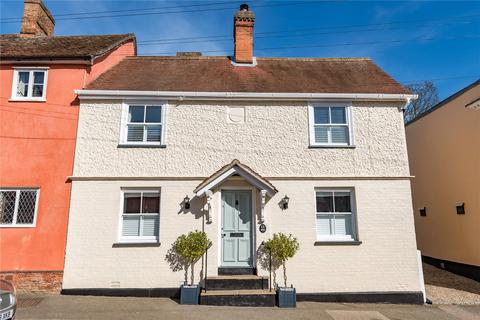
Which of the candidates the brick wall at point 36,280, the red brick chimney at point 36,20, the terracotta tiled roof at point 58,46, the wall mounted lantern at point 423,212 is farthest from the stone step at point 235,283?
the red brick chimney at point 36,20

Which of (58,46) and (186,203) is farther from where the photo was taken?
(58,46)

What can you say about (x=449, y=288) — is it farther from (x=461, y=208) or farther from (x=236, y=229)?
(x=236, y=229)

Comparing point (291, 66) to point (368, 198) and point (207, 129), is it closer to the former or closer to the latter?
point (207, 129)

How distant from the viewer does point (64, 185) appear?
376 inches

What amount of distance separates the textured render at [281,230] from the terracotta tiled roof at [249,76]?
3.16m

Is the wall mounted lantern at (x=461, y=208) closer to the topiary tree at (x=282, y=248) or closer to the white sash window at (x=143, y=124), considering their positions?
the topiary tree at (x=282, y=248)

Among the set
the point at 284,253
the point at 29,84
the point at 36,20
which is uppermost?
the point at 36,20

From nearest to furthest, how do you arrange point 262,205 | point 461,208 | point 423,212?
1. point 262,205
2. point 461,208
3. point 423,212

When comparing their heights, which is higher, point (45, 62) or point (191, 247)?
point (45, 62)

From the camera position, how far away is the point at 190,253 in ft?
29.0

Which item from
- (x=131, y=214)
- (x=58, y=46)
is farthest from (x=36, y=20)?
(x=131, y=214)

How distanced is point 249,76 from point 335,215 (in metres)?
5.65

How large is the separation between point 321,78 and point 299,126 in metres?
2.56

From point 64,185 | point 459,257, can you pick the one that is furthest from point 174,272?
point 459,257
